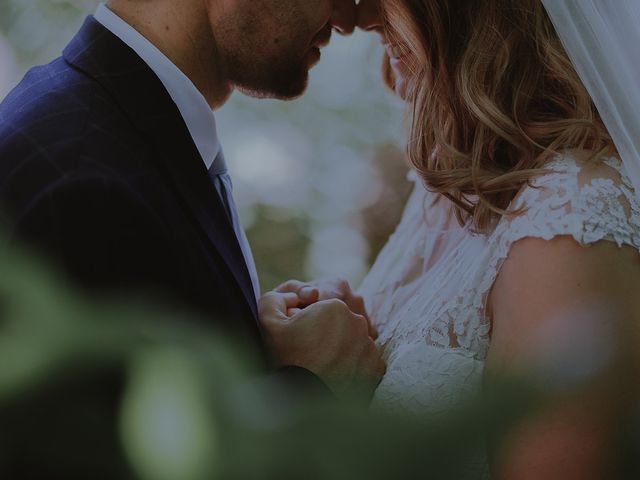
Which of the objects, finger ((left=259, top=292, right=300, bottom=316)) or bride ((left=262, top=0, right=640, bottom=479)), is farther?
finger ((left=259, top=292, right=300, bottom=316))

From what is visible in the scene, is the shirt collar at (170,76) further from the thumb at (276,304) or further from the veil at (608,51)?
the veil at (608,51)

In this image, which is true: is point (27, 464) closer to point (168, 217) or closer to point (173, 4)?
point (168, 217)

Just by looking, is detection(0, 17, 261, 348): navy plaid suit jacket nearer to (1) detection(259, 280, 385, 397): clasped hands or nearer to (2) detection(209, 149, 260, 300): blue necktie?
(1) detection(259, 280, 385, 397): clasped hands

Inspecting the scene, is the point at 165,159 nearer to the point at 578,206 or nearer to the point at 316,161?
the point at 578,206

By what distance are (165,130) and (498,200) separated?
2.96 ft

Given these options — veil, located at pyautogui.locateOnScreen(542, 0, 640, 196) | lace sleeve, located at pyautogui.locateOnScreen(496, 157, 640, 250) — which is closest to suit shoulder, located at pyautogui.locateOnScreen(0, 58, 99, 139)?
lace sleeve, located at pyautogui.locateOnScreen(496, 157, 640, 250)

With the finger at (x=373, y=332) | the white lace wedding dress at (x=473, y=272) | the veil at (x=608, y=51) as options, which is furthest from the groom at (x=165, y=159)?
the veil at (x=608, y=51)

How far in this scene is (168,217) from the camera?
1.60m

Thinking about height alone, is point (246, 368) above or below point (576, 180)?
above

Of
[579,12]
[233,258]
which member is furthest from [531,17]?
[233,258]

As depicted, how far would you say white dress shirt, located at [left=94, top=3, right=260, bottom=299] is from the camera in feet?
6.39

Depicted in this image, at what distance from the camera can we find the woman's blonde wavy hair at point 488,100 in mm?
2002

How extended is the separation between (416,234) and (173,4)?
1146 mm

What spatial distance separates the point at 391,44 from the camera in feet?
7.75
